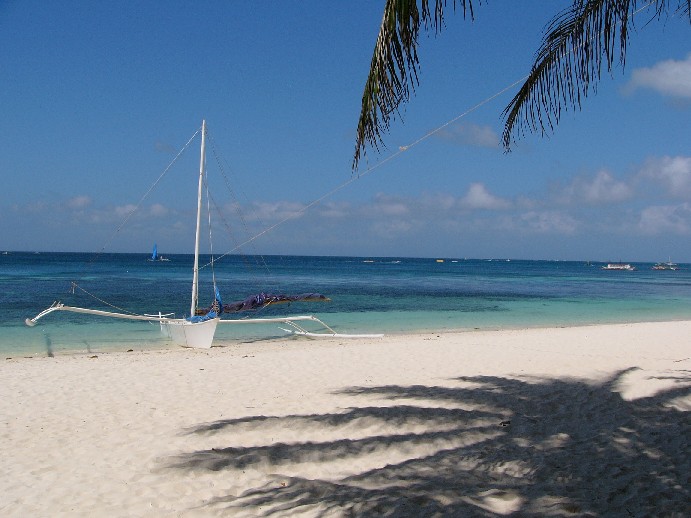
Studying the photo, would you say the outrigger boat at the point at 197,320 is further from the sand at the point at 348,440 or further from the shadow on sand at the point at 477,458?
the shadow on sand at the point at 477,458

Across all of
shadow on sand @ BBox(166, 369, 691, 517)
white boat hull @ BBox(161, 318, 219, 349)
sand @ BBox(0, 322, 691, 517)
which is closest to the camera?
shadow on sand @ BBox(166, 369, 691, 517)

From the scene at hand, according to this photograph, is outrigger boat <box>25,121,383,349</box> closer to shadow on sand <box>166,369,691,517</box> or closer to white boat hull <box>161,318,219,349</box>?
white boat hull <box>161,318,219,349</box>

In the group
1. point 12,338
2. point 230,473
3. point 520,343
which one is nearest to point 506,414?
point 230,473

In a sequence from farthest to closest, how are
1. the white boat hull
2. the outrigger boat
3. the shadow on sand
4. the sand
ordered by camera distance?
the white boat hull, the outrigger boat, the sand, the shadow on sand

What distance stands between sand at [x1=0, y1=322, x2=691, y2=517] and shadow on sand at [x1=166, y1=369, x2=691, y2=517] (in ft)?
0.06

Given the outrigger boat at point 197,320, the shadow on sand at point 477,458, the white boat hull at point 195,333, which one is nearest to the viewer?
the shadow on sand at point 477,458

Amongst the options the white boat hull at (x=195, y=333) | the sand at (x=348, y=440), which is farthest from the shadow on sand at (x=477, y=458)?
the white boat hull at (x=195, y=333)

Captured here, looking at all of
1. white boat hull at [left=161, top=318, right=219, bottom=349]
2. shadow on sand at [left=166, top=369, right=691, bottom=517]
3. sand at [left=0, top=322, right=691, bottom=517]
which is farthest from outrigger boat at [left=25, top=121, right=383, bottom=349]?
shadow on sand at [left=166, top=369, right=691, bottom=517]

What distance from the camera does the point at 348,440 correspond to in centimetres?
525

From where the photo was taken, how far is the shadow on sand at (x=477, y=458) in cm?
380

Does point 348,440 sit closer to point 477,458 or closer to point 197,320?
point 477,458

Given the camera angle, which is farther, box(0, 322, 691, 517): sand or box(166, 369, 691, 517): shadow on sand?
box(0, 322, 691, 517): sand

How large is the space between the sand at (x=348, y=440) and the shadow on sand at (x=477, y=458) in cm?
2

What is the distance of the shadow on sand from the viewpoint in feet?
12.5
